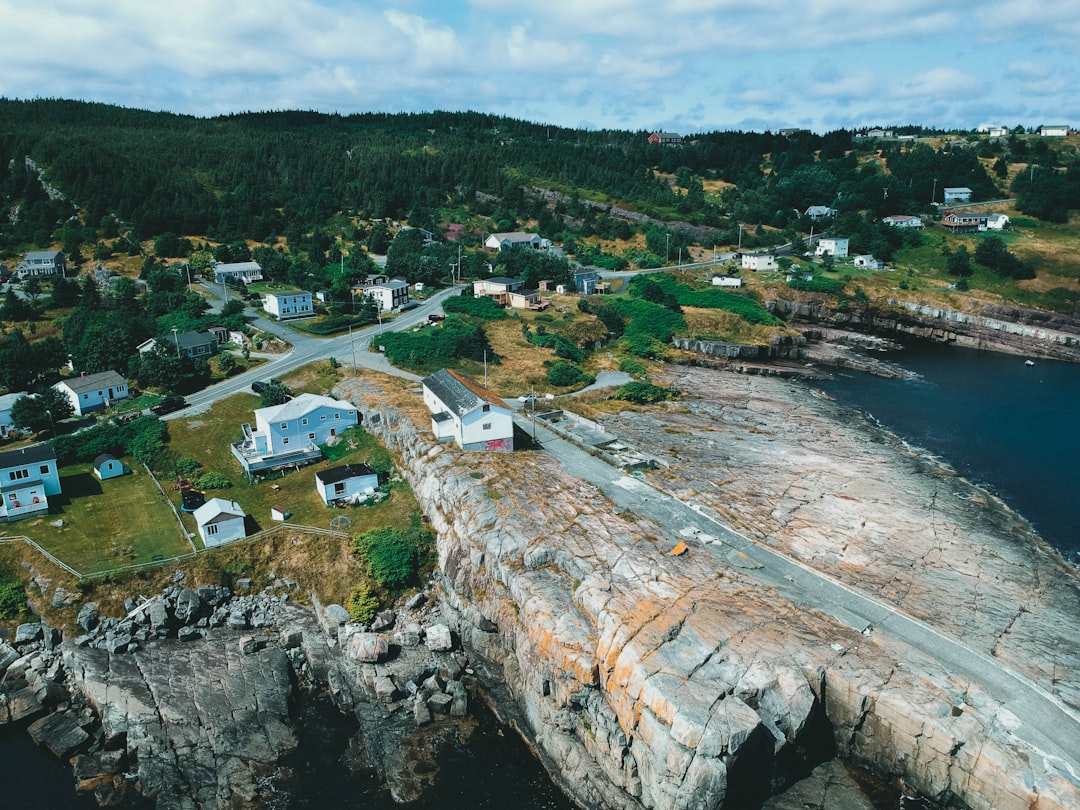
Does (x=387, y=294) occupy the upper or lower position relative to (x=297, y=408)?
upper

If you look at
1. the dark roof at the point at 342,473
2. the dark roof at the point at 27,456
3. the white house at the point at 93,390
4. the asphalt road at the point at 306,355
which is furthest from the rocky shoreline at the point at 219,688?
the white house at the point at 93,390

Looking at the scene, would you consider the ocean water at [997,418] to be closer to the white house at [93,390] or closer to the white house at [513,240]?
the white house at [513,240]

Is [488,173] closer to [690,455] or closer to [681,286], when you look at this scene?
[681,286]

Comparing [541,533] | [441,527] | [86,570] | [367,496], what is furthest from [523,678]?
[86,570]

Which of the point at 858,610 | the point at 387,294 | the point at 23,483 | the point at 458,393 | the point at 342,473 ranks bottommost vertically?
the point at 858,610

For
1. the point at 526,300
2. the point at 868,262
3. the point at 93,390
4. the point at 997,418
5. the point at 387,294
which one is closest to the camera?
the point at 93,390

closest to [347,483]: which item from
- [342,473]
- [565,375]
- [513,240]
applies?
[342,473]

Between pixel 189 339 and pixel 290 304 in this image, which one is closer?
pixel 189 339

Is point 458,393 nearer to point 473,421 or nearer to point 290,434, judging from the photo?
point 473,421
